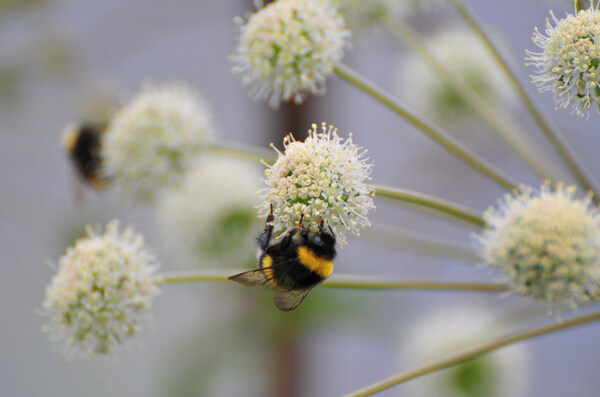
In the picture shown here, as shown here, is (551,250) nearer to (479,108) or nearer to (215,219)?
(479,108)

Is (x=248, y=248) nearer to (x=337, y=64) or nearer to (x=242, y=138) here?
(x=337, y=64)

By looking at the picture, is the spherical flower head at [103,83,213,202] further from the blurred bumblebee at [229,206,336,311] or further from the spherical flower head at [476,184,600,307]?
the spherical flower head at [476,184,600,307]

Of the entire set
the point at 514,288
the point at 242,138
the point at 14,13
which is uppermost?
the point at 242,138

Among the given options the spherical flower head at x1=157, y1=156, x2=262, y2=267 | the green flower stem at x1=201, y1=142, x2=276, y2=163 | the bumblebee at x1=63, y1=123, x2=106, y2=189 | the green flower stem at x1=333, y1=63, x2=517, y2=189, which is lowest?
the green flower stem at x1=333, y1=63, x2=517, y2=189

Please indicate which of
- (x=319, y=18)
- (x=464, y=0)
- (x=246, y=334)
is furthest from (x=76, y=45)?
(x=464, y=0)

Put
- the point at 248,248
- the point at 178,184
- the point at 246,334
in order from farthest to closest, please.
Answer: the point at 246,334 → the point at 248,248 → the point at 178,184

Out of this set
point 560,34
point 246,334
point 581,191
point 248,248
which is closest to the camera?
point 560,34

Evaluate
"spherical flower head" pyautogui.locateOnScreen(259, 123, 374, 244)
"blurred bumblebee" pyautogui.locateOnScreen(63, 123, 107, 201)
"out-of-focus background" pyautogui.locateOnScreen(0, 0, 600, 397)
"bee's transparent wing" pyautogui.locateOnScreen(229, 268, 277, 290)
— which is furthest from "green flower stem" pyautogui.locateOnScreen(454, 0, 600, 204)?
"blurred bumblebee" pyautogui.locateOnScreen(63, 123, 107, 201)
